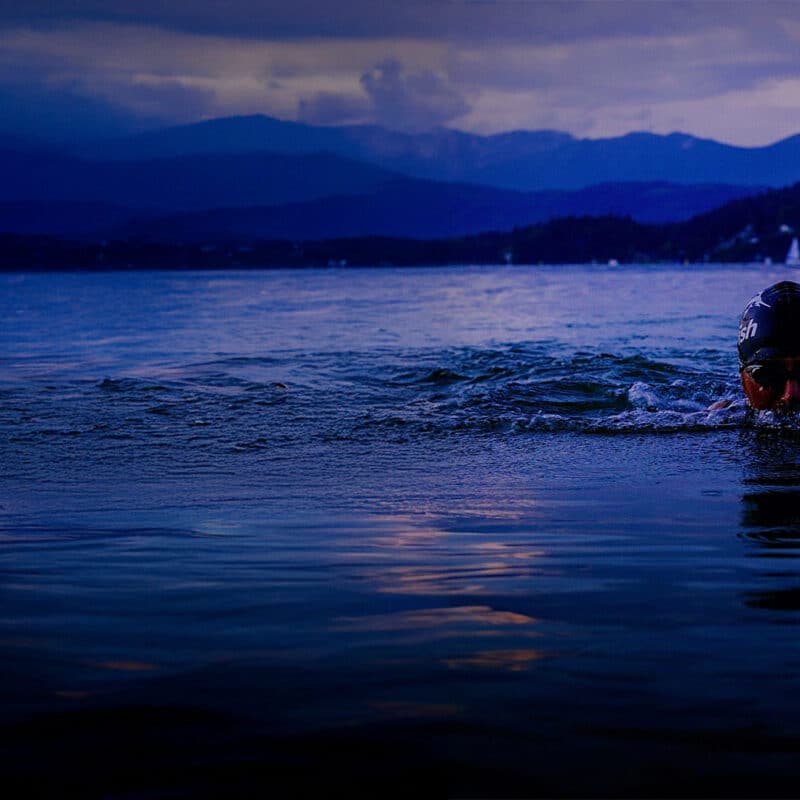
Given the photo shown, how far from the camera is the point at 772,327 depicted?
10.9 metres

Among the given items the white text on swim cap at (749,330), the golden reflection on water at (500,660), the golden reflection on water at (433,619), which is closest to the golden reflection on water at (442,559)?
the golden reflection on water at (433,619)

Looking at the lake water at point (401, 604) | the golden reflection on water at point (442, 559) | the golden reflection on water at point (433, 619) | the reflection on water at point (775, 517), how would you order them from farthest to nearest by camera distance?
the golden reflection on water at point (442, 559) < the reflection on water at point (775, 517) < the golden reflection on water at point (433, 619) < the lake water at point (401, 604)

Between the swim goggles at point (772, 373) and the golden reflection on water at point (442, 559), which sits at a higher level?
the swim goggles at point (772, 373)

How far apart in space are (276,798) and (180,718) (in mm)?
553

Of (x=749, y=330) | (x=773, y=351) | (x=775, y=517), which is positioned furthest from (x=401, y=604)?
(x=749, y=330)

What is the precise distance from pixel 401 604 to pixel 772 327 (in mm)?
7612

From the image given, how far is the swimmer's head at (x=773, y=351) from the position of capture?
10.8m

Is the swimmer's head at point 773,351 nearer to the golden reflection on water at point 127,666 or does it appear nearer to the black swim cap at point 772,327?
the black swim cap at point 772,327

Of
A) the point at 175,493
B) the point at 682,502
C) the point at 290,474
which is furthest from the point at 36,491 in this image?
the point at 682,502

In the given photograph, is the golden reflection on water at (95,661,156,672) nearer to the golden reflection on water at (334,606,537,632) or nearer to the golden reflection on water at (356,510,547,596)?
the golden reflection on water at (334,606,537,632)

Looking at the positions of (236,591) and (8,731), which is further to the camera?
(236,591)

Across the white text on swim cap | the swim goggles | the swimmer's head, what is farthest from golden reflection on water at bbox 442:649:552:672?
the white text on swim cap

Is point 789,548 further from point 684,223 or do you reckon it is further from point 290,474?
point 684,223

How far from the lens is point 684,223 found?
197 meters
